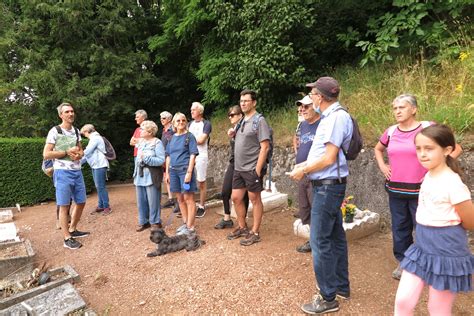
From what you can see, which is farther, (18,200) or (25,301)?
(18,200)

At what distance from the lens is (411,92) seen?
575 cm

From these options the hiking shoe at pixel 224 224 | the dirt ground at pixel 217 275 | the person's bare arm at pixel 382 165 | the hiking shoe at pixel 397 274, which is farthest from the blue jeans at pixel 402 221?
the hiking shoe at pixel 224 224

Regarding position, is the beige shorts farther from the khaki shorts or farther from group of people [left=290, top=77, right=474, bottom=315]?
group of people [left=290, top=77, right=474, bottom=315]

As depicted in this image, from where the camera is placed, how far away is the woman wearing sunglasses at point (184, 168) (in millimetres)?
4922

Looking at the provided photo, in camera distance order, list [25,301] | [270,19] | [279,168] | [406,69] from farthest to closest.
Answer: [270,19] < [279,168] < [406,69] < [25,301]

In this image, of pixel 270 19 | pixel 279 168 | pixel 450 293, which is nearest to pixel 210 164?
pixel 279 168

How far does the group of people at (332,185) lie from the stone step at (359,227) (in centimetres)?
50

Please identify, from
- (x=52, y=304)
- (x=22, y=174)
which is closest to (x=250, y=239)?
(x=52, y=304)

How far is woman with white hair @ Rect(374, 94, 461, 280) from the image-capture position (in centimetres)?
317

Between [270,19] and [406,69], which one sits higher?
[270,19]

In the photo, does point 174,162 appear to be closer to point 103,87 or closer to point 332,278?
point 332,278

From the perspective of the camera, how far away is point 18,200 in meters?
8.70

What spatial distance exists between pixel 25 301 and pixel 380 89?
647 cm

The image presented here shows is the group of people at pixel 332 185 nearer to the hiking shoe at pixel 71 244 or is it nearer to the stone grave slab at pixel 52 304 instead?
the hiking shoe at pixel 71 244
